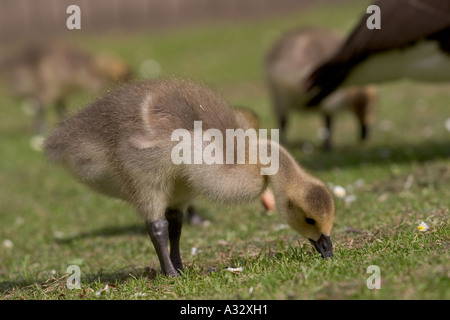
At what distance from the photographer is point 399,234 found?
4355mm

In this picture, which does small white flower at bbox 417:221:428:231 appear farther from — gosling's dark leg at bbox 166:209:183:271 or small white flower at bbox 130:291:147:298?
small white flower at bbox 130:291:147:298

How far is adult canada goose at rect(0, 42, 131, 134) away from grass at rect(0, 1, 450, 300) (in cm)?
62

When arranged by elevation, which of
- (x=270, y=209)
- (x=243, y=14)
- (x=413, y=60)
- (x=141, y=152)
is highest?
(x=243, y=14)

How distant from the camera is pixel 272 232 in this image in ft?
17.7

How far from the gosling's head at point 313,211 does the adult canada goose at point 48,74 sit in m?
7.35

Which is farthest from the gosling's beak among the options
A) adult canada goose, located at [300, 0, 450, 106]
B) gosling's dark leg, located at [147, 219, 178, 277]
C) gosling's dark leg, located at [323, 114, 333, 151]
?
gosling's dark leg, located at [323, 114, 333, 151]

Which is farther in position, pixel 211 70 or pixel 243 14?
pixel 243 14

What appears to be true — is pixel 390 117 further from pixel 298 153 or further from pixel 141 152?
pixel 141 152

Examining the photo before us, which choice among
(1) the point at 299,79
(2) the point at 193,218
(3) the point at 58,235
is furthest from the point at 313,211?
(1) the point at 299,79

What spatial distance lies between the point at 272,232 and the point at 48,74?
6760 millimetres

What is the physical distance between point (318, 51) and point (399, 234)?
441 centimetres

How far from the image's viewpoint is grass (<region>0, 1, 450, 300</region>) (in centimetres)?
359
